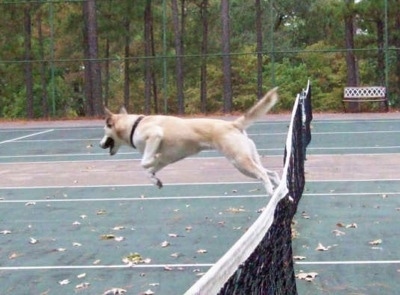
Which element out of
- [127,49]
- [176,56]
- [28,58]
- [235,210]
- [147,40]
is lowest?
[235,210]

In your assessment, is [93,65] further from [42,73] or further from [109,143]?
[109,143]

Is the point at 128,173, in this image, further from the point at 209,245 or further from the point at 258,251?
the point at 258,251

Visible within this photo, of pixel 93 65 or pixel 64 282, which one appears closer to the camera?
pixel 64 282

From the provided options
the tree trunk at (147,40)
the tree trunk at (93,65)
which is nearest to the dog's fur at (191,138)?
the tree trunk at (93,65)

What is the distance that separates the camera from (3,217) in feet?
39.5

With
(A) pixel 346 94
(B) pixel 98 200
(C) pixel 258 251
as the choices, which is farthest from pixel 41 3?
(C) pixel 258 251

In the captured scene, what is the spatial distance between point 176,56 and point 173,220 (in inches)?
813

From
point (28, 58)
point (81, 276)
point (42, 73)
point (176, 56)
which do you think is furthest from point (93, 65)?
point (81, 276)

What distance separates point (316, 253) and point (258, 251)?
4976 mm

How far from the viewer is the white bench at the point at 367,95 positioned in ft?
98.0

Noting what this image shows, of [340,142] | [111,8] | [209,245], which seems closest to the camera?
[209,245]

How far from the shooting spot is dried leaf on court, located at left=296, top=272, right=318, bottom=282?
7753 millimetres

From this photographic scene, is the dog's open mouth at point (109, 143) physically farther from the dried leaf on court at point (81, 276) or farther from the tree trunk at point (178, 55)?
the tree trunk at point (178, 55)

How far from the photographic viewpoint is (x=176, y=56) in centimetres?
3161
